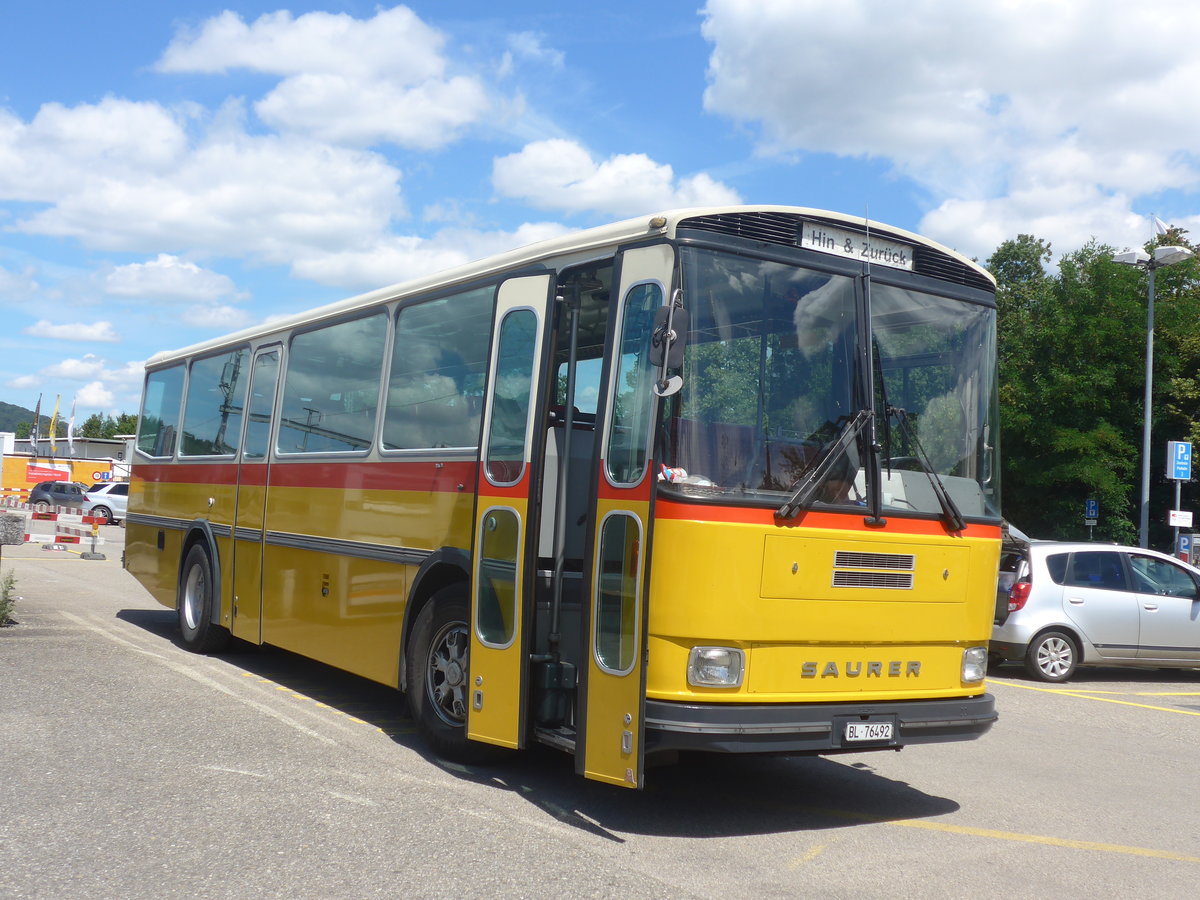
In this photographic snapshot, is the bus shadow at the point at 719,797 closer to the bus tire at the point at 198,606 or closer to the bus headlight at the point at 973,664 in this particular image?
the bus headlight at the point at 973,664

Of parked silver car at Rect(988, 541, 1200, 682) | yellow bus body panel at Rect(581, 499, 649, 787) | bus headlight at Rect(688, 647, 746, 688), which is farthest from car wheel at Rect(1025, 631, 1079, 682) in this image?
yellow bus body panel at Rect(581, 499, 649, 787)

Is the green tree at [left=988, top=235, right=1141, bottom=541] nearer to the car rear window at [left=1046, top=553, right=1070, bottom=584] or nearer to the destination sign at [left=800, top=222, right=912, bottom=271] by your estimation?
the car rear window at [left=1046, top=553, right=1070, bottom=584]

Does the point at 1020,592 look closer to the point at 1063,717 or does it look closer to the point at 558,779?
the point at 1063,717

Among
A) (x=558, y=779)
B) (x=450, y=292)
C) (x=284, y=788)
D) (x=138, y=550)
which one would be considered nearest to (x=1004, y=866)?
(x=558, y=779)

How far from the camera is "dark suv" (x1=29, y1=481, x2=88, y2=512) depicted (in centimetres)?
4666

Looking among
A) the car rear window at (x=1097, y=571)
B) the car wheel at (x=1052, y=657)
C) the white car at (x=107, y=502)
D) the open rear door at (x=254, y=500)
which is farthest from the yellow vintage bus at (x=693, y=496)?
the white car at (x=107, y=502)

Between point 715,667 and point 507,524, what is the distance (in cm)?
161

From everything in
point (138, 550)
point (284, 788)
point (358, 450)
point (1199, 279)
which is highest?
point (1199, 279)

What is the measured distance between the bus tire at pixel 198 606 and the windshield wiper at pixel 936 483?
23.9ft

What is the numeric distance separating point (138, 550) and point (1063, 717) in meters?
10.1

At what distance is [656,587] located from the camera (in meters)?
5.95

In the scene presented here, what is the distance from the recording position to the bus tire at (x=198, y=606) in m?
11.7

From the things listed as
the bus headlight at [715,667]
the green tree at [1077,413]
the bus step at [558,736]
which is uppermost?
the green tree at [1077,413]

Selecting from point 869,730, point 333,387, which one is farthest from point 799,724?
point 333,387
